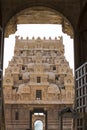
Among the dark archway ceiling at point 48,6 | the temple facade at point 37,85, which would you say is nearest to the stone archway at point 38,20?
the dark archway ceiling at point 48,6

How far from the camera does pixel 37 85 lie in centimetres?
3719

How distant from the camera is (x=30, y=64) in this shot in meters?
39.8

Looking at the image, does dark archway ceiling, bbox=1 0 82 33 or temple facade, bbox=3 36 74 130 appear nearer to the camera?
dark archway ceiling, bbox=1 0 82 33

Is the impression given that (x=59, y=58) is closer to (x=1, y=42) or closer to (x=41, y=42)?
(x=41, y=42)

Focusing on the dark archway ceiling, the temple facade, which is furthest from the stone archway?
the temple facade

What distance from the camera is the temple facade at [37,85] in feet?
115

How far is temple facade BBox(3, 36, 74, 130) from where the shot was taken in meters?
35.1

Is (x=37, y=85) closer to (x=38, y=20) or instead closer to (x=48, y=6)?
(x=38, y=20)

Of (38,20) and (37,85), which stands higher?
(38,20)

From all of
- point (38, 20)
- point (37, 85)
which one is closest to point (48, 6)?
point (38, 20)

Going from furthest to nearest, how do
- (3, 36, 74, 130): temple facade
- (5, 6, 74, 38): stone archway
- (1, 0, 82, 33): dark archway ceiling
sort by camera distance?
1. (3, 36, 74, 130): temple facade
2. (5, 6, 74, 38): stone archway
3. (1, 0, 82, 33): dark archway ceiling

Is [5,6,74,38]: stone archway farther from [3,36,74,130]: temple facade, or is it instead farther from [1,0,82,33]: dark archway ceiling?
[3,36,74,130]: temple facade

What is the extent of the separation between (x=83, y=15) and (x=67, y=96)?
2595cm

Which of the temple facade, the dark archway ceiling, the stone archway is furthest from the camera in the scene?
the temple facade
